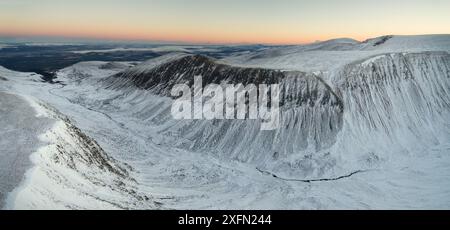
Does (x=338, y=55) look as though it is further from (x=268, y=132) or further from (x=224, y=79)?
(x=268, y=132)

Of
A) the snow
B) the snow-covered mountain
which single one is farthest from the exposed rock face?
the snow

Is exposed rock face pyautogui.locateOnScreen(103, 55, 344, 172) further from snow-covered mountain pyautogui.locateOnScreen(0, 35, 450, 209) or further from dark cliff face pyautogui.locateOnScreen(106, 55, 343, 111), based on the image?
snow-covered mountain pyautogui.locateOnScreen(0, 35, 450, 209)

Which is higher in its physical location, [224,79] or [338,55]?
[338,55]

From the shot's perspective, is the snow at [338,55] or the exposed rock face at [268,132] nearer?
the exposed rock face at [268,132]

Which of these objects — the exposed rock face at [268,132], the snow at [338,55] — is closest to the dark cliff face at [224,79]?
the exposed rock face at [268,132]

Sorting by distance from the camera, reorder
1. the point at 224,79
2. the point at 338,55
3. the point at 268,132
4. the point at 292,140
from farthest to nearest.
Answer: the point at 338,55 < the point at 224,79 < the point at 268,132 < the point at 292,140

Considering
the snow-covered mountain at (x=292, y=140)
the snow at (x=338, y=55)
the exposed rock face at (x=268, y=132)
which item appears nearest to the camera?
the snow-covered mountain at (x=292, y=140)

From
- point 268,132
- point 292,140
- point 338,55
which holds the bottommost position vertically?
point 292,140

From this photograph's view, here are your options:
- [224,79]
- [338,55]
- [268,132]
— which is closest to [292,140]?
[268,132]

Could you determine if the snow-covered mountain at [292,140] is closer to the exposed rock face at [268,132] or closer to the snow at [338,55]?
the exposed rock face at [268,132]
